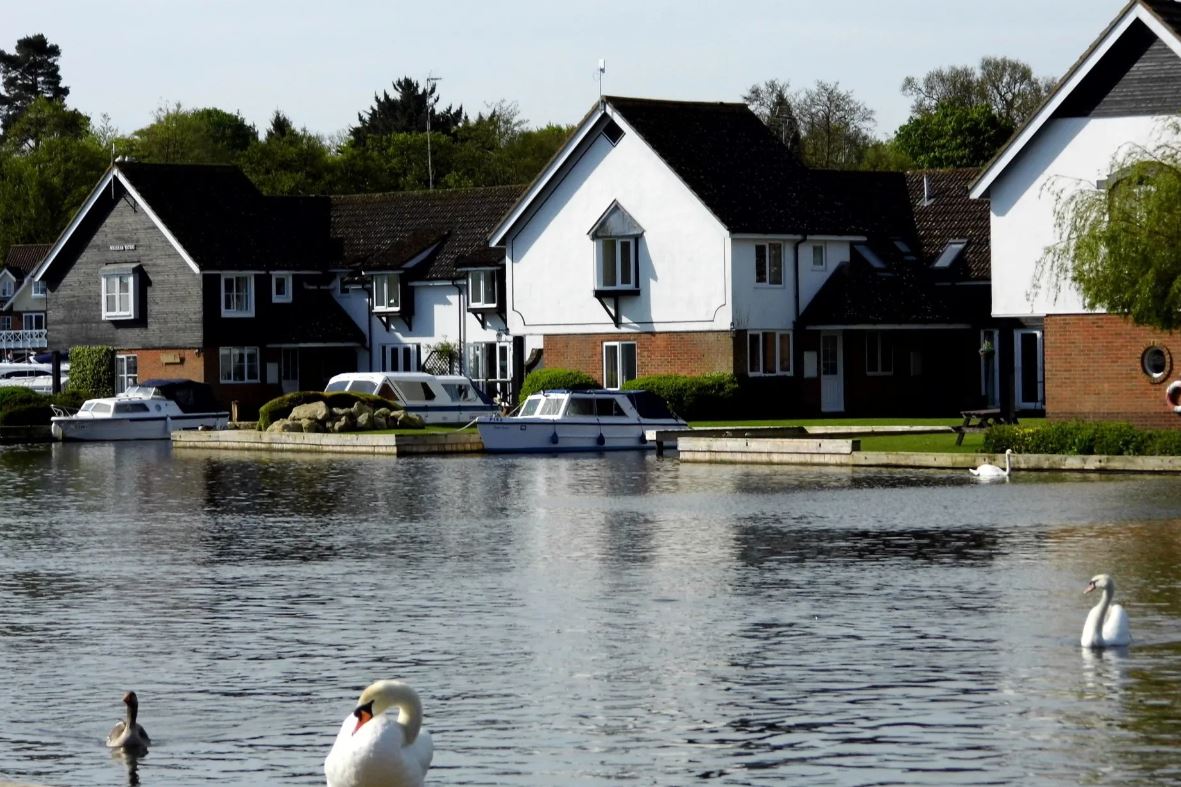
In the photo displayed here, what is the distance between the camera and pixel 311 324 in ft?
262

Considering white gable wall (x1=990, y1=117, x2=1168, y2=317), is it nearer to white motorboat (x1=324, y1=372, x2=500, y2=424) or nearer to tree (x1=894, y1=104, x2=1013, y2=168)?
white motorboat (x1=324, y1=372, x2=500, y2=424)

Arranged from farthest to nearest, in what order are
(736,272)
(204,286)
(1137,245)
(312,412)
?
1. (204,286)
2. (736,272)
3. (312,412)
4. (1137,245)

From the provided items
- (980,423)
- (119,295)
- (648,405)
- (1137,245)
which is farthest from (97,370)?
(1137,245)

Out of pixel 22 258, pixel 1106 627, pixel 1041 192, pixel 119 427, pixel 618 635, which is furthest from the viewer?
pixel 22 258

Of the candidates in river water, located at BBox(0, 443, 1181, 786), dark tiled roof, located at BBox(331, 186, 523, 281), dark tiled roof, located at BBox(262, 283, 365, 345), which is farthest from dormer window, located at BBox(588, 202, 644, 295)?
river water, located at BBox(0, 443, 1181, 786)

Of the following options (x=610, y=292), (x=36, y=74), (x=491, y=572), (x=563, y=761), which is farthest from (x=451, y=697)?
(x=36, y=74)

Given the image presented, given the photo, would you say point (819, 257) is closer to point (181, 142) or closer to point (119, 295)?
point (119, 295)

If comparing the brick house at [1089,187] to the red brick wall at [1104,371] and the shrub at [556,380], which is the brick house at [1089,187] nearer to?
the red brick wall at [1104,371]

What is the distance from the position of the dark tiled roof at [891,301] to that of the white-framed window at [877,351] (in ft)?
5.38

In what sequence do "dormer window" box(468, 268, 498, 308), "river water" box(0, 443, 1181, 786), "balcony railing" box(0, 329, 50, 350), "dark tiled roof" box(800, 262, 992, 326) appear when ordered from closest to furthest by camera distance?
1. "river water" box(0, 443, 1181, 786)
2. "dark tiled roof" box(800, 262, 992, 326)
3. "dormer window" box(468, 268, 498, 308)
4. "balcony railing" box(0, 329, 50, 350)

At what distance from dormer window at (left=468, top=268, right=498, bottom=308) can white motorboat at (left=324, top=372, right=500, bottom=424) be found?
945 cm

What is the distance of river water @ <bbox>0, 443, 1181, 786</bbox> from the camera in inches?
569

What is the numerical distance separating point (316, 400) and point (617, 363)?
35.8 ft

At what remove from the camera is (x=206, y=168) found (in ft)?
268
